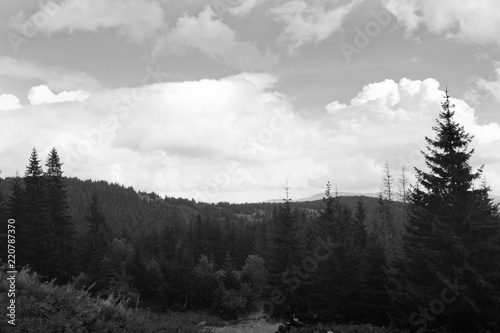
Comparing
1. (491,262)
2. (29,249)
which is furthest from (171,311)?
(491,262)

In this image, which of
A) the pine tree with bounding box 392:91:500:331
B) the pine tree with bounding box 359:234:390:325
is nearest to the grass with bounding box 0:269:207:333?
the pine tree with bounding box 392:91:500:331

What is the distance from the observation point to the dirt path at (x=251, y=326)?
43.4 m

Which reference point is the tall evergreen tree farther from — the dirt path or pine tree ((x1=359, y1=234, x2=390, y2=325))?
pine tree ((x1=359, y1=234, x2=390, y2=325))

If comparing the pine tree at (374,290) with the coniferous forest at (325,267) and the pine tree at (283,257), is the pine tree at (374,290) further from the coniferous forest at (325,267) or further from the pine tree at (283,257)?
the pine tree at (283,257)

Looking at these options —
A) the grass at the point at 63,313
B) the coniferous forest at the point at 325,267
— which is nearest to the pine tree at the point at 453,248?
the coniferous forest at the point at 325,267

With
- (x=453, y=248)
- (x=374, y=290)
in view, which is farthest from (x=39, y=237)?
(x=453, y=248)

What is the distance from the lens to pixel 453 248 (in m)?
20.5

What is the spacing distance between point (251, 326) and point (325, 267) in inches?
677

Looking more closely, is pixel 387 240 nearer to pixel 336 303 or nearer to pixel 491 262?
pixel 336 303

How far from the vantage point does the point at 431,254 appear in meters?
21.9

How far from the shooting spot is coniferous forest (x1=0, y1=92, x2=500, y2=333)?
67.7ft

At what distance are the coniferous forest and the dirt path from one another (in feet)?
7.05

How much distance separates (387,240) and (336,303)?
29.3 meters

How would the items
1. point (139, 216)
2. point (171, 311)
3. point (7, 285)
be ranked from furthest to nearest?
point (139, 216) → point (171, 311) → point (7, 285)
